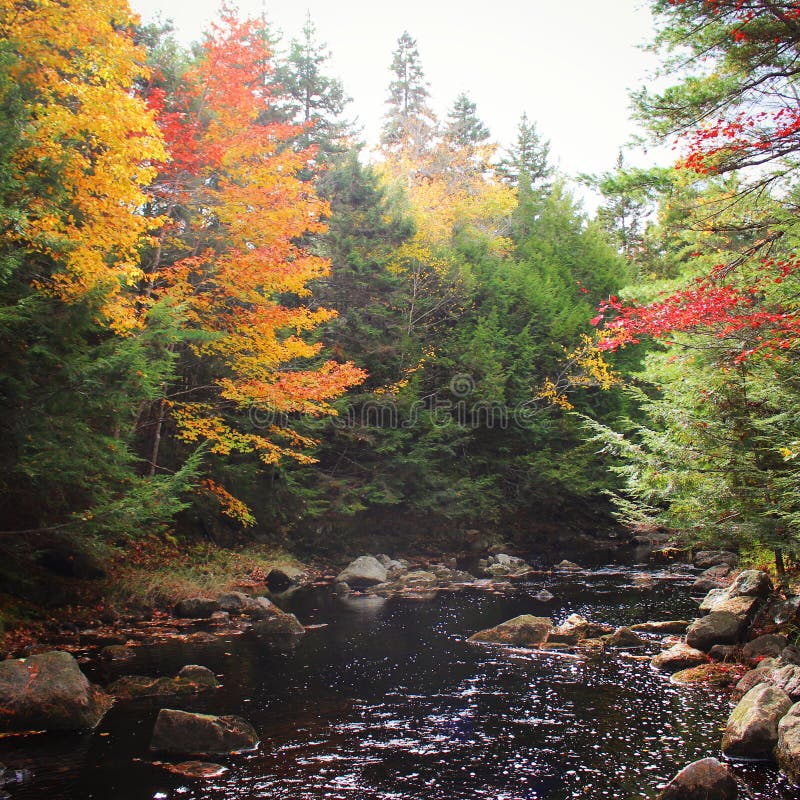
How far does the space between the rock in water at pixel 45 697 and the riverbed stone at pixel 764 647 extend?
29.0 ft

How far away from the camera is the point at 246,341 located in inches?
675

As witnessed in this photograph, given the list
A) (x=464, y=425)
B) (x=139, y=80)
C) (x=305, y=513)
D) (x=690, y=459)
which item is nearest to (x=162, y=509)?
(x=690, y=459)

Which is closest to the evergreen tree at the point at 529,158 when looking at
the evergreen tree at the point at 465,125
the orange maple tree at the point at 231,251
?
the evergreen tree at the point at 465,125

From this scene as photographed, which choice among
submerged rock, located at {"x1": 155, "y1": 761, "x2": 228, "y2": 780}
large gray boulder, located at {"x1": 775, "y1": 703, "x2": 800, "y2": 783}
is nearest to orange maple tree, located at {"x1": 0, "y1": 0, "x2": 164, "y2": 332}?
submerged rock, located at {"x1": 155, "y1": 761, "x2": 228, "y2": 780}

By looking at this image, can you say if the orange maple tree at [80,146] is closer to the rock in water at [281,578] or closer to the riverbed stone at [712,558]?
the rock in water at [281,578]

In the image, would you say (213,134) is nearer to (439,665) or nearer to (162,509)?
(162,509)

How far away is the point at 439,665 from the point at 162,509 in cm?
545

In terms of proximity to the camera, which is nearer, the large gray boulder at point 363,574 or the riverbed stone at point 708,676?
the riverbed stone at point 708,676

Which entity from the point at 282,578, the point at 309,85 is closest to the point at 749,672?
the point at 282,578

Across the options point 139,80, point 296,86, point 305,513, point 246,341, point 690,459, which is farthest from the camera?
point 296,86

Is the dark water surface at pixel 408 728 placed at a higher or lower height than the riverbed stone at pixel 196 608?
higher

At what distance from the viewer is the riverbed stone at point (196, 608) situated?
44.6 feet

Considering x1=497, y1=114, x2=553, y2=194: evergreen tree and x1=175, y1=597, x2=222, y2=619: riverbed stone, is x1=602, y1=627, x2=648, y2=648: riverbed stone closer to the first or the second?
x1=175, y1=597, x2=222, y2=619: riverbed stone

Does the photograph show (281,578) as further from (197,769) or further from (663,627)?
(197,769)
